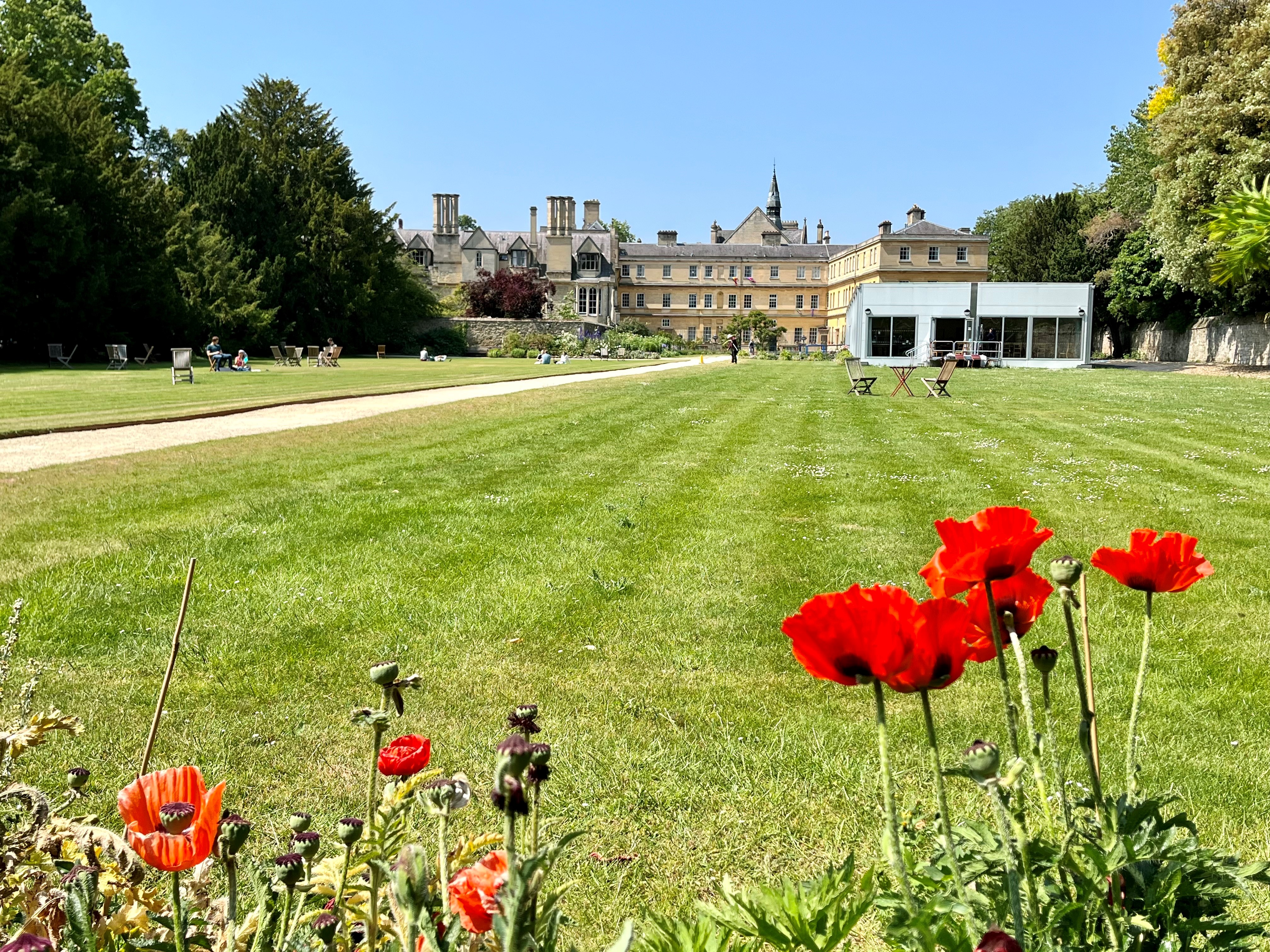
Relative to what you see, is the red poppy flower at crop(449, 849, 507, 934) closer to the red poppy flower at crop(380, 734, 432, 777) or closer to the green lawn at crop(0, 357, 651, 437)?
the red poppy flower at crop(380, 734, 432, 777)

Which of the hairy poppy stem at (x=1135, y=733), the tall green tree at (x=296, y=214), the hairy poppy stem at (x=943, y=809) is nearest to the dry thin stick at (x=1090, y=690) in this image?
the hairy poppy stem at (x=1135, y=733)

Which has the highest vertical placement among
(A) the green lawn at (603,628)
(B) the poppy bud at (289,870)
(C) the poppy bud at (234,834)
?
(C) the poppy bud at (234,834)

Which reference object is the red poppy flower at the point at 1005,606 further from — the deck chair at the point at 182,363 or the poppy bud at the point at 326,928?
the deck chair at the point at 182,363

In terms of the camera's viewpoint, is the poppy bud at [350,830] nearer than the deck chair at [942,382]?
Yes

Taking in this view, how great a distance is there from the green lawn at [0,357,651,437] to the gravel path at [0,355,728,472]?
50 cm

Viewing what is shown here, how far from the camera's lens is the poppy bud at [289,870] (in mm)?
1083

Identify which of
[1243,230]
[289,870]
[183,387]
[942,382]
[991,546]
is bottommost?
[183,387]

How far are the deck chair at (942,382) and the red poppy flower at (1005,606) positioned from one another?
62.3 feet

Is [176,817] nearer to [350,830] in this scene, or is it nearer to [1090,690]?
[350,830]

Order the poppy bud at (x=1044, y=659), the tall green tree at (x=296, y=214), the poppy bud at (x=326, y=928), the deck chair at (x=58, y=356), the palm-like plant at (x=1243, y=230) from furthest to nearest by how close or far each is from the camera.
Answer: the tall green tree at (x=296, y=214) → the deck chair at (x=58, y=356) → the palm-like plant at (x=1243, y=230) → the poppy bud at (x=1044, y=659) → the poppy bud at (x=326, y=928)

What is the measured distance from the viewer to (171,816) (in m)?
0.97

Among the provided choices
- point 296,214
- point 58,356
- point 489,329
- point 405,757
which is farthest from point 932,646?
point 489,329

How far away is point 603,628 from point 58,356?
33.2 m

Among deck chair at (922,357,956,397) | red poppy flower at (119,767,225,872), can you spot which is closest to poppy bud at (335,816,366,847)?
red poppy flower at (119,767,225,872)
